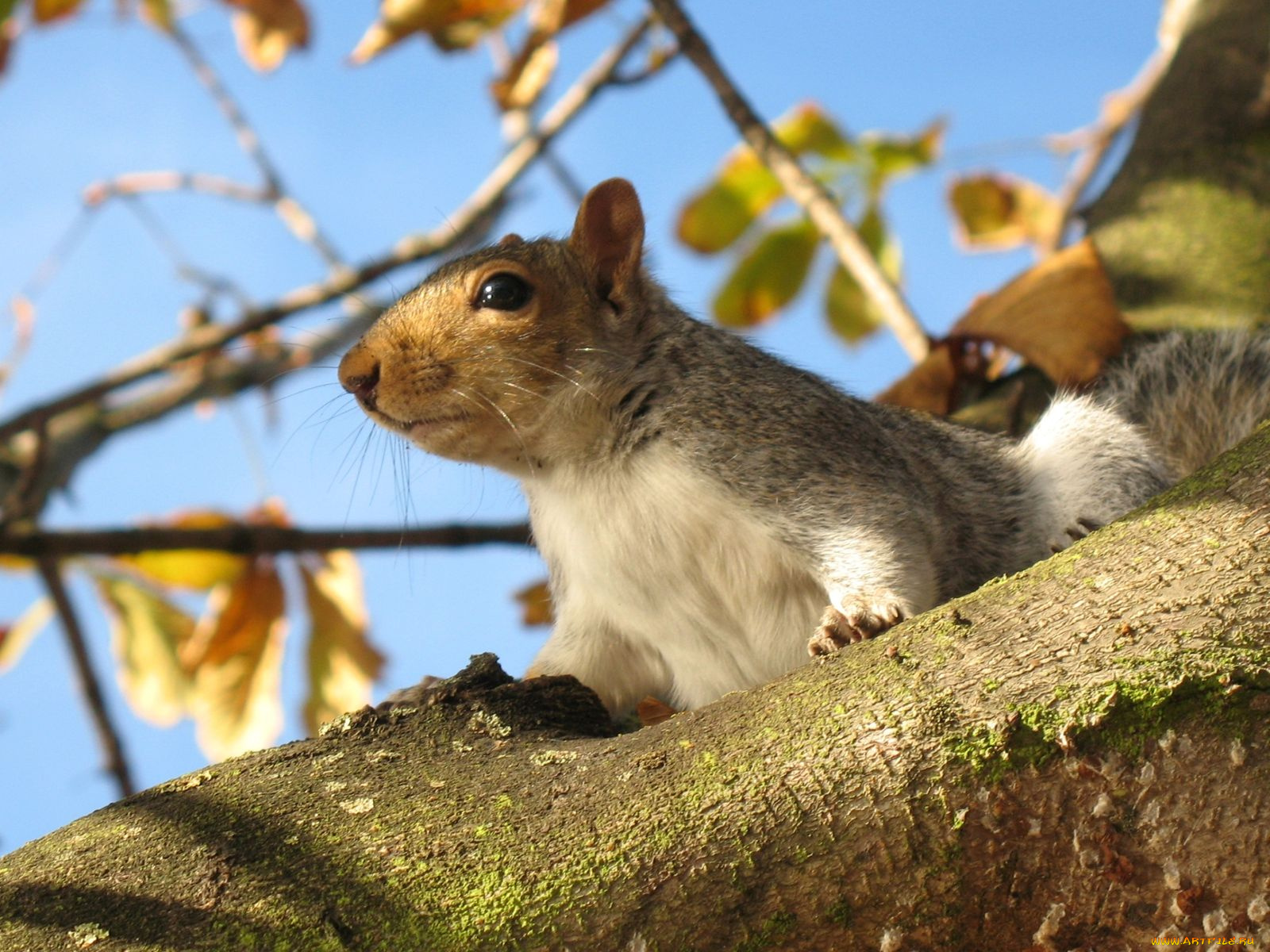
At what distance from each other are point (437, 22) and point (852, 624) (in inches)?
95.3

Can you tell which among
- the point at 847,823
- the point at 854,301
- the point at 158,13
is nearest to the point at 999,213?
the point at 854,301

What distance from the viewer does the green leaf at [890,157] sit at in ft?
14.8

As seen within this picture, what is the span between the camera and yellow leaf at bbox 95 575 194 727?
13.3 ft

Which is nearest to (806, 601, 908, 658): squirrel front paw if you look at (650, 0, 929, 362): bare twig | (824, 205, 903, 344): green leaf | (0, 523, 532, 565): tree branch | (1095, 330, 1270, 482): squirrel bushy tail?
(1095, 330, 1270, 482): squirrel bushy tail

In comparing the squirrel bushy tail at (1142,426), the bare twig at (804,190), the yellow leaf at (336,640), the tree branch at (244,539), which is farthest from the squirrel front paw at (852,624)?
the yellow leaf at (336,640)

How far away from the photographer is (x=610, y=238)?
2.97 metres

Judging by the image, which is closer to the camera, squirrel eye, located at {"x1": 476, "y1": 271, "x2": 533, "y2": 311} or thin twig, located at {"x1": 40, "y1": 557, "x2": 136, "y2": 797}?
squirrel eye, located at {"x1": 476, "y1": 271, "x2": 533, "y2": 311}

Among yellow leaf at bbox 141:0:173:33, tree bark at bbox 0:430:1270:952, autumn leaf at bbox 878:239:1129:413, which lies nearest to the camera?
tree bark at bbox 0:430:1270:952

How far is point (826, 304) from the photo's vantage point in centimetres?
495

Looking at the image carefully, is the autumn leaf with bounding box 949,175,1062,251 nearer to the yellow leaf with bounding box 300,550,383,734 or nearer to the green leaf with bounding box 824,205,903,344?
the green leaf with bounding box 824,205,903,344

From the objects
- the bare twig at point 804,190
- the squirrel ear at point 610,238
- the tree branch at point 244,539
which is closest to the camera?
the squirrel ear at point 610,238

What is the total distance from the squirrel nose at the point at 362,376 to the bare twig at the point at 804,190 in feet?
5.32

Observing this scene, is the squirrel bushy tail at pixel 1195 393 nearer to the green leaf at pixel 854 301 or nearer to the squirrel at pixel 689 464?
the squirrel at pixel 689 464

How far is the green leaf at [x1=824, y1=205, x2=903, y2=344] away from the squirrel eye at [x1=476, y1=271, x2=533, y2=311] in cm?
219
